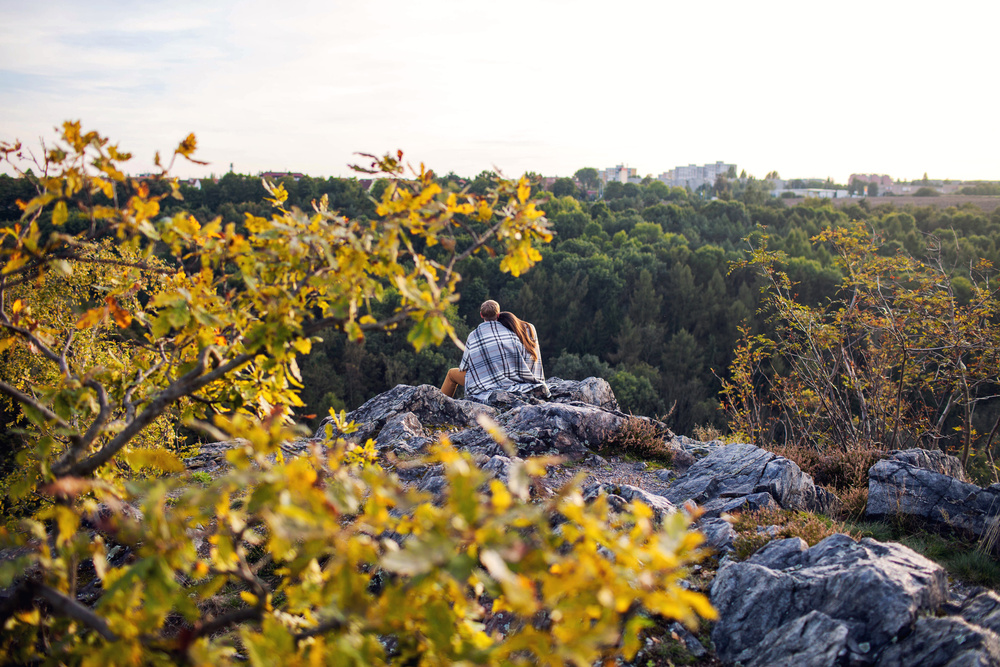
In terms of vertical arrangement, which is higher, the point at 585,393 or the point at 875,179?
the point at 875,179

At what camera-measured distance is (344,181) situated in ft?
147

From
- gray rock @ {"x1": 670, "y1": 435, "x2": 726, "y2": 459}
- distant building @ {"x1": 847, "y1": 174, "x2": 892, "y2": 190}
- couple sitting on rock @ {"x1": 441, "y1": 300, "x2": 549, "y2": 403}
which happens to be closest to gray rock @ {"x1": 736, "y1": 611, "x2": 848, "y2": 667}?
gray rock @ {"x1": 670, "y1": 435, "x2": 726, "y2": 459}

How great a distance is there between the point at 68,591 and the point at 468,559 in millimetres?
1325

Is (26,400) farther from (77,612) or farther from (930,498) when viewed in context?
(930,498)

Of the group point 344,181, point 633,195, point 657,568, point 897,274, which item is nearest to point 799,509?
point 657,568

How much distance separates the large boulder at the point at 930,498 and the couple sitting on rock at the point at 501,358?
3.49 metres

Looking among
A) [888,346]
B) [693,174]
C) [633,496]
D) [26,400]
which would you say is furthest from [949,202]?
[693,174]

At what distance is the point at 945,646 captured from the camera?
2.38 m

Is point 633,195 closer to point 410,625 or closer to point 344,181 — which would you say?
point 344,181

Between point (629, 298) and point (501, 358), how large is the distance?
28829 mm

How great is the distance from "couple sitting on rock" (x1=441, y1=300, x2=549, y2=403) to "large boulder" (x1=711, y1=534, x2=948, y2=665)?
149 inches

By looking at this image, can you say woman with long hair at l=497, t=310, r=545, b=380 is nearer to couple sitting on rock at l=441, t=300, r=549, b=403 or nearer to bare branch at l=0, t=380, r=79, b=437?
couple sitting on rock at l=441, t=300, r=549, b=403

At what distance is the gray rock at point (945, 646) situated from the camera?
225 centimetres

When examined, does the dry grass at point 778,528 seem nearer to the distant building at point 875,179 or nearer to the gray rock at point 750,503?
the gray rock at point 750,503
